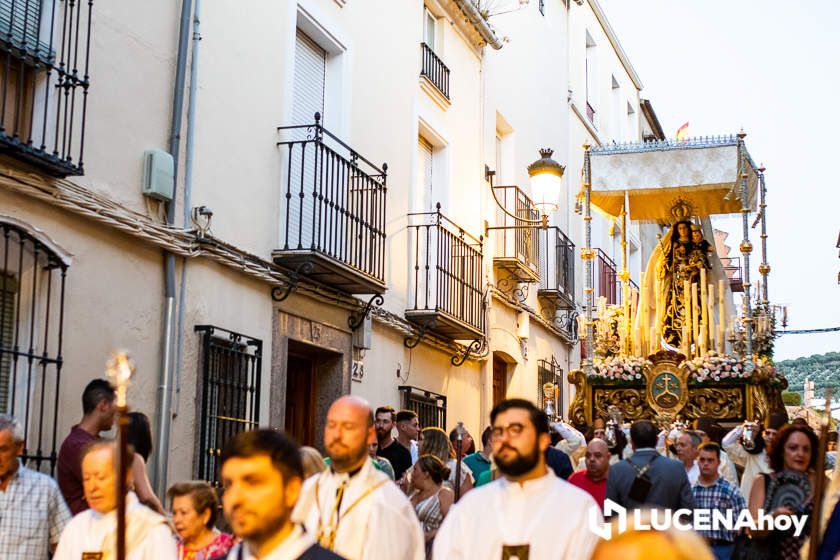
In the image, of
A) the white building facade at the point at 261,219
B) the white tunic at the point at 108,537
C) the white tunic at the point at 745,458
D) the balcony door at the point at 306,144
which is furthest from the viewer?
the balcony door at the point at 306,144

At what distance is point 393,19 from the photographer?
14086 millimetres

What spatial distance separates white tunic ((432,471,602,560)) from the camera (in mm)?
4863

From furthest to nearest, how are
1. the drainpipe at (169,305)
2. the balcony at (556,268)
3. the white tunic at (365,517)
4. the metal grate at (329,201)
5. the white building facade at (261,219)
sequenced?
the balcony at (556,268) < the metal grate at (329,201) < the drainpipe at (169,305) < the white building facade at (261,219) < the white tunic at (365,517)

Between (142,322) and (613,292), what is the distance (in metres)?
16.7

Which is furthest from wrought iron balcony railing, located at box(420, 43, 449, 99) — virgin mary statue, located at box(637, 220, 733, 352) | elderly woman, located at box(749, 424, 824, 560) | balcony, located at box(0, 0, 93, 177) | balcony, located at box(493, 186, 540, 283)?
elderly woman, located at box(749, 424, 824, 560)

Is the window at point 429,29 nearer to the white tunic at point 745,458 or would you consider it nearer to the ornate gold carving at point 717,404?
the ornate gold carving at point 717,404

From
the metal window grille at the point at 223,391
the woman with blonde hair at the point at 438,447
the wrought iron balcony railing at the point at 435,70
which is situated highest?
the wrought iron balcony railing at the point at 435,70

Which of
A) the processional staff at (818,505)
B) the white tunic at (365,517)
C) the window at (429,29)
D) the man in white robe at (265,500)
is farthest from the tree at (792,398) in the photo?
the man in white robe at (265,500)

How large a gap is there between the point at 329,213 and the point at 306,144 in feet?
2.16

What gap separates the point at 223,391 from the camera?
32.8ft

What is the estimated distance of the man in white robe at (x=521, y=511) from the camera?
487 cm

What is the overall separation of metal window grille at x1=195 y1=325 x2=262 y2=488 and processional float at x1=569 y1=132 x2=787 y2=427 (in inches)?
185

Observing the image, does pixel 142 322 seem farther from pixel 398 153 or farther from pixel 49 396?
pixel 398 153

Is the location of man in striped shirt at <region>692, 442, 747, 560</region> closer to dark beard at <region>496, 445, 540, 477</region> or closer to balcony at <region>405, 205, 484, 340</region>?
dark beard at <region>496, 445, 540, 477</region>
